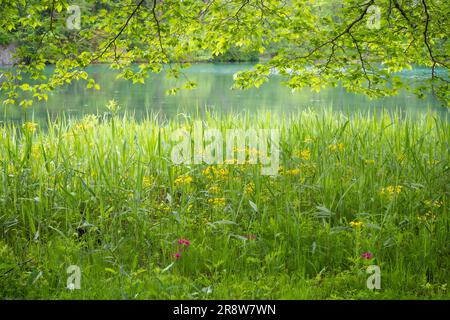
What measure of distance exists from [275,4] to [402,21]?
1513 millimetres

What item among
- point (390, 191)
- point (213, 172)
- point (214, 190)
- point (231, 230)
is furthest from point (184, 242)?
point (390, 191)

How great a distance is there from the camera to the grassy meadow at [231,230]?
3.34 m

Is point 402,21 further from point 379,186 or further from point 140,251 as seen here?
point 140,251

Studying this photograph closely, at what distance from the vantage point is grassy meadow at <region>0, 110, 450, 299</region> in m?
3.34

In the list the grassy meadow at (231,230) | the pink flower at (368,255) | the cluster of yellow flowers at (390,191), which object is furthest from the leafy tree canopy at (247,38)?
the pink flower at (368,255)

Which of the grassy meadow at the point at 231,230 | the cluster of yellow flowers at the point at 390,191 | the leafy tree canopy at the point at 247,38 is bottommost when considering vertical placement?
the grassy meadow at the point at 231,230

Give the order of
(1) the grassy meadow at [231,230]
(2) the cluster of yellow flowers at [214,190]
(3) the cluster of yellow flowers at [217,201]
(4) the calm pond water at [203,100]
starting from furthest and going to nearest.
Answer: (4) the calm pond water at [203,100] < (2) the cluster of yellow flowers at [214,190] < (3) the cluster of yellow flowers at [217,201] < (1) the grassy meadow at [231,230]

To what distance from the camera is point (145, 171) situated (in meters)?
5.46

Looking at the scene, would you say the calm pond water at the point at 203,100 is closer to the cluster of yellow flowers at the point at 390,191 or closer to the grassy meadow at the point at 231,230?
the grassy meadow at the point at 231,230

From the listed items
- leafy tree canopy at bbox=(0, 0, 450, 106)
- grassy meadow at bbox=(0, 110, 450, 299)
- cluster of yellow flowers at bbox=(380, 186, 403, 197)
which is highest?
leafy tree canopy at bbox=(0, 0, 450, 106)

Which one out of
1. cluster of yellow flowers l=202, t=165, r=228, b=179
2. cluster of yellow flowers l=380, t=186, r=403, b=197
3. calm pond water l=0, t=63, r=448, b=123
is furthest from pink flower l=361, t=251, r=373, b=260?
calm pond water l=0, t=63, r=448, b=123

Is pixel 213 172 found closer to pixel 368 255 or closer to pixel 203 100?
pixel 368 255

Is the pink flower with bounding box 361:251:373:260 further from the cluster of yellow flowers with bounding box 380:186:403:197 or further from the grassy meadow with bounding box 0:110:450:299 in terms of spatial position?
the cluster of yellow flowers with bounding box 380:186:403:197

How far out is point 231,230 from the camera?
4328 millimetres
